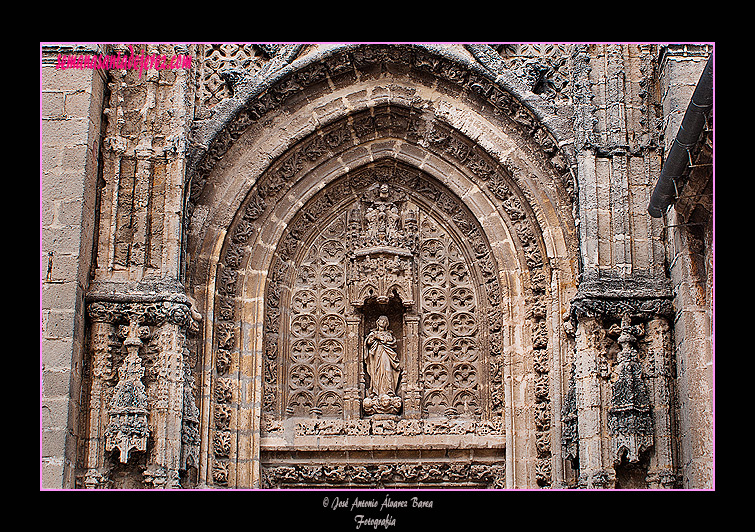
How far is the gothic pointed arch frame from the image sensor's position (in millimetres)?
11539

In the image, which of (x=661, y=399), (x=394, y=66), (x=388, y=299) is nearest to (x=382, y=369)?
(x=388, y=299)

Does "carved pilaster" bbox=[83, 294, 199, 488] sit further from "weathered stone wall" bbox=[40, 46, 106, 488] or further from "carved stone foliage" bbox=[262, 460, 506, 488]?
"carved stone foliage" bbox=[262, 460, 506, 488]

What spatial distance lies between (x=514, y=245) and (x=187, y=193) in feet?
11.6

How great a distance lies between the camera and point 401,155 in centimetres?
1262

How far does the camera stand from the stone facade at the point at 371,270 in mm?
10570

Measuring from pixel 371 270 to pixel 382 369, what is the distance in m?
1.11

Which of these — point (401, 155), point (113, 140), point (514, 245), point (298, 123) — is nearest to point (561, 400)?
point (514, 245)

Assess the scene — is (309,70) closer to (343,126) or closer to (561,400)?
(343,126)

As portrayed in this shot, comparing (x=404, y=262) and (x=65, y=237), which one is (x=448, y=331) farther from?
(x=65, y=237)

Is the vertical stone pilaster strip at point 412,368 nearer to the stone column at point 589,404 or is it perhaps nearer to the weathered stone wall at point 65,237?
the stone column at point 589,404

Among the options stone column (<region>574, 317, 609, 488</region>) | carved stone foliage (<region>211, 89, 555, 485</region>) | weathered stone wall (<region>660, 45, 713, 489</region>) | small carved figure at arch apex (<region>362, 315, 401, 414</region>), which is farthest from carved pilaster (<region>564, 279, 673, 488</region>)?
small carved figure at arch apex (<region>362, 315, 401, 414</region>)

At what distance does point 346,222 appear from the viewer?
42.0 feet

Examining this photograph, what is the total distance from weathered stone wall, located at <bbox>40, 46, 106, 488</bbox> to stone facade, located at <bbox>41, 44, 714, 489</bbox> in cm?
3

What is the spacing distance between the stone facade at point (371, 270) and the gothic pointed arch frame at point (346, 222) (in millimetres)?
26
